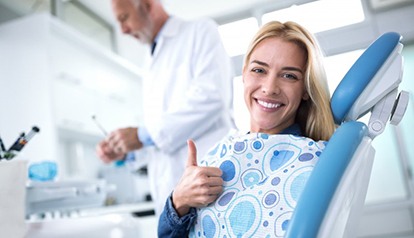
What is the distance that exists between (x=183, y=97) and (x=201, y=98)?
0.31 feet

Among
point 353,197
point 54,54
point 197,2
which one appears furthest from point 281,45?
point 197,2

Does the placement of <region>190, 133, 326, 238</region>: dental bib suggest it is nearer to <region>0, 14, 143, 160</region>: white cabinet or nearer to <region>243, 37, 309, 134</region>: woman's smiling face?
<region>243, 37, 309, 134</region>: woman's smiling face

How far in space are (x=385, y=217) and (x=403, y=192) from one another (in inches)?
14.2

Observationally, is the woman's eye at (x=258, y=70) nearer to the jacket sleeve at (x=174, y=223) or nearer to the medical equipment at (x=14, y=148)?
the jacket sleeve at (x=174, y=223)

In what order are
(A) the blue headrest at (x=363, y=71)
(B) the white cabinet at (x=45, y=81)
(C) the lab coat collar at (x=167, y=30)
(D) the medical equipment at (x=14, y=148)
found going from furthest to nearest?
(B) the white cabinet at (x=45, y=81)
(C) the lab coat collar at (x=167, y=30)
(D) the medical equipment at (x=14, y=148)
(A) the blue headrest at (x=363, y=71)

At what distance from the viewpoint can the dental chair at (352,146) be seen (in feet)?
1.84

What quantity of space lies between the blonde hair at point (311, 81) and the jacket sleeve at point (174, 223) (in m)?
0.35

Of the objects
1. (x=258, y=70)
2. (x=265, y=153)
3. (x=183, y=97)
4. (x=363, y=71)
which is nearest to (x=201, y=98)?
(x=183, y=97)

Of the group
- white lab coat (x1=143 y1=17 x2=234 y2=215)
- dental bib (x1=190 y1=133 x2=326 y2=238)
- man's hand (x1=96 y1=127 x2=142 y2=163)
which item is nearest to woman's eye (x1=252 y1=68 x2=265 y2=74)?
dental bib (x1=190 y1=133 x2=326 y2=238)

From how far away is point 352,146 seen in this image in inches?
25.2

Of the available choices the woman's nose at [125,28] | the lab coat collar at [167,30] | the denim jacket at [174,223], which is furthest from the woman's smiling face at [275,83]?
the woman's nose at [125,28]

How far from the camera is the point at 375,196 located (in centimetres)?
432

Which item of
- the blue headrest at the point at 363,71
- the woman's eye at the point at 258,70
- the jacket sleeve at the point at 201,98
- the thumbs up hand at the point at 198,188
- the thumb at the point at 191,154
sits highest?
the jacket sleeve at the point at 201,98

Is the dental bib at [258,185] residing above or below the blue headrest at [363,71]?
below
